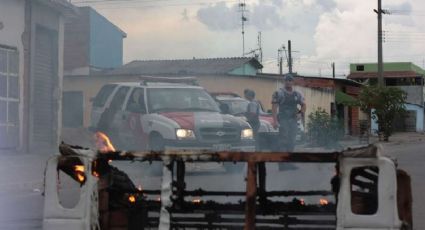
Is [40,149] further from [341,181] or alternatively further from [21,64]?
[341,181]

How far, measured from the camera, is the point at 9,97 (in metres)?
14.9

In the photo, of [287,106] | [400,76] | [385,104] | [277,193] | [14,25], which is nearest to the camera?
[277,193]

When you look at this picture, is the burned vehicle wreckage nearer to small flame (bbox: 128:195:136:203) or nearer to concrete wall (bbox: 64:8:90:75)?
small flame (bbox: 128:195:136:203)

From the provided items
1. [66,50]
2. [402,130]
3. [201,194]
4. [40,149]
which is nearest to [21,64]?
[40,149]

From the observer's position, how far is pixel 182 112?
10.3 metres

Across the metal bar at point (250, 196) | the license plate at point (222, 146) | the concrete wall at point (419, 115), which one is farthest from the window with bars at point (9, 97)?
the concrete wall at point (419, 115)

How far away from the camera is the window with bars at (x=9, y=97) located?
14.6 metres

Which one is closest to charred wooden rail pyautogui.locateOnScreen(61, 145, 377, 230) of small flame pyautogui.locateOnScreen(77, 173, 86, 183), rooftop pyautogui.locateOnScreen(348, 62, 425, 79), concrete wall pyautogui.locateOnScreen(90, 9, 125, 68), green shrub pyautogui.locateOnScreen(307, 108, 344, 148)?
small flame pyautogui.locateOnScreen(77, 173, 86, 183)

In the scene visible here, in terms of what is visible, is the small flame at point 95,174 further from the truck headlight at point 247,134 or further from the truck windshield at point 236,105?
the truck windshield at point 236,105

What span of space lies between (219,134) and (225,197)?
18.8ft

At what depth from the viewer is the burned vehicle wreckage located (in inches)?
124

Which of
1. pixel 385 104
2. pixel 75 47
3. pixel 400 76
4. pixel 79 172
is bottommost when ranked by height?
pixel 79 172

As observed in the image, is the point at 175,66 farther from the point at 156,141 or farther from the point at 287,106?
the point at 287,106

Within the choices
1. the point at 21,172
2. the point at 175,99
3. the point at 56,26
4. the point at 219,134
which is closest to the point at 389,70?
the point at 56,26
